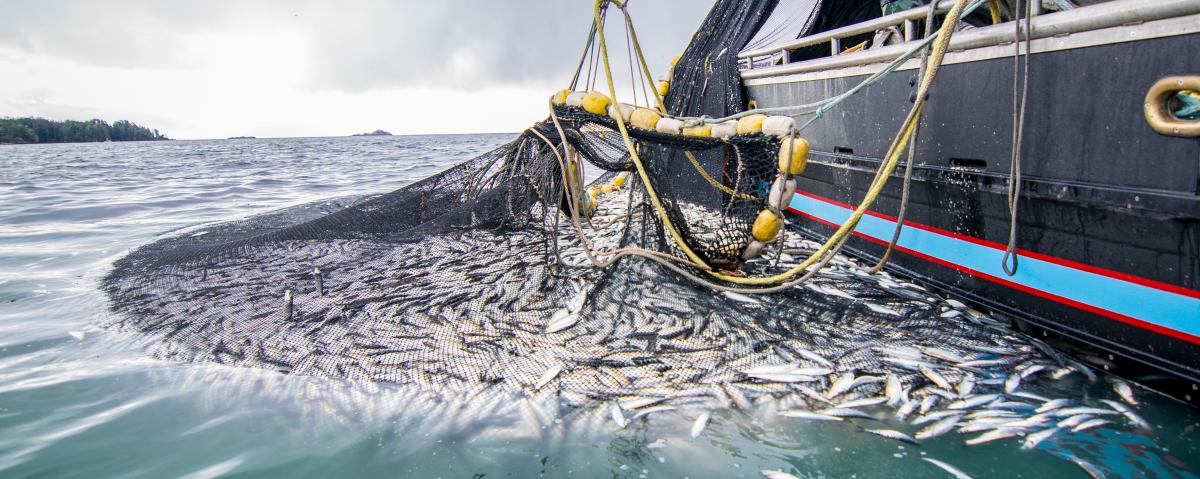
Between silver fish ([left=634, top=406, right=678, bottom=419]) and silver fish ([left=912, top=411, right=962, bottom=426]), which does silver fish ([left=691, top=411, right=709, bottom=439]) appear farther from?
silver fish ([left=912, top=411, right=962, bottom=426])

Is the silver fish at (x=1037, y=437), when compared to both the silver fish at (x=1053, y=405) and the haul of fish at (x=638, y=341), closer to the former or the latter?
the haul of fish at (x=638, y=341)

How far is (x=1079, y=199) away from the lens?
3758 millimetres

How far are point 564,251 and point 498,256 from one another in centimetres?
78

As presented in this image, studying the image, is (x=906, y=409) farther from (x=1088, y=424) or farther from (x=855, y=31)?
(x=855, y=31)

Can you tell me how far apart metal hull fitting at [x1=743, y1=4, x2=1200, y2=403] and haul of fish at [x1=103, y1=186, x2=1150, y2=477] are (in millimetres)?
317

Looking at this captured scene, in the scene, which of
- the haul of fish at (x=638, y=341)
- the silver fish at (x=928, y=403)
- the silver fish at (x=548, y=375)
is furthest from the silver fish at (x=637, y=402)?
the silver fish at (x=928, y=403)

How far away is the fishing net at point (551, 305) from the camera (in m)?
3.79

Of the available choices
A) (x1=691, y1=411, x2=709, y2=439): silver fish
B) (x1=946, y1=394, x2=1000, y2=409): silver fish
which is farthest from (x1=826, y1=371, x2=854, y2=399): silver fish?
(x1=691, y1=411, x2=709, y2=439): silver fish

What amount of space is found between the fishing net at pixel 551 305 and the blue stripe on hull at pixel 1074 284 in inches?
15.6

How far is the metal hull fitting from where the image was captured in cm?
331

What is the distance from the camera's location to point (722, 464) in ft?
9.82

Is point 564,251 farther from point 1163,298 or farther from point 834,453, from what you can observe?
point 1163,298

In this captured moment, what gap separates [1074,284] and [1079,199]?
0.58 meters

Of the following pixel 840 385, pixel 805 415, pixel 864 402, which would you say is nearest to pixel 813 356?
pixel 840 385
